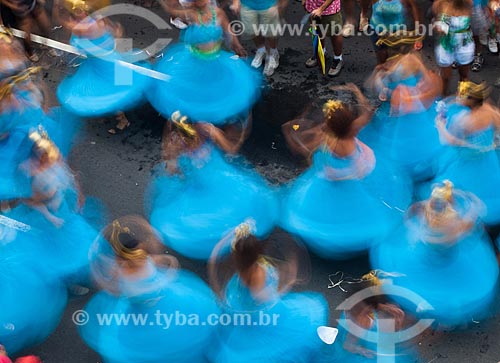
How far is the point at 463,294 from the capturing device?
16.9 feet

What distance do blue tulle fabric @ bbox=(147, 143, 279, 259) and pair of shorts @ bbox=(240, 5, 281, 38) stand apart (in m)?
2.31

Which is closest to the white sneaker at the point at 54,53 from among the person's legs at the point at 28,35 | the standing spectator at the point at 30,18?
the standing spectator at the point at 30,18

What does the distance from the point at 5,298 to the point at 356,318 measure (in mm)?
2531

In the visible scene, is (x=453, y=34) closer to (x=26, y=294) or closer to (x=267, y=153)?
(x=267, y=153)

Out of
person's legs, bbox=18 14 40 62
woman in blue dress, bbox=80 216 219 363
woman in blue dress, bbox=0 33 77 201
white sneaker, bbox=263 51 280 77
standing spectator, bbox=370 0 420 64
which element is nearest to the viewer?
woman in blue dress, bbox=80 216 219 363

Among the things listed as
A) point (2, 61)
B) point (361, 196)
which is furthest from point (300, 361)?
point (2, 61)

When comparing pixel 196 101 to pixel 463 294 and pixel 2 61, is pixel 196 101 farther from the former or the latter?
pixel 463 294

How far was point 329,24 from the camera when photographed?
758cm

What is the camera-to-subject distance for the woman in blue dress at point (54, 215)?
552 cm

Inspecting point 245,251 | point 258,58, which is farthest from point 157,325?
point 258,58

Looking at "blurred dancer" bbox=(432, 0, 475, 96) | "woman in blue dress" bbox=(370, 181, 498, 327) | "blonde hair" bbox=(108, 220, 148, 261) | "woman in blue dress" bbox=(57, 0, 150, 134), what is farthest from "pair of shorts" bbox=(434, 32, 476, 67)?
"blonde hair" bbox=(108, 220, 148, 261)

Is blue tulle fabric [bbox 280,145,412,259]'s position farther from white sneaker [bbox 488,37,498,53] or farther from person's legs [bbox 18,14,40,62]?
person's legs [bbox 18,14,40,62]

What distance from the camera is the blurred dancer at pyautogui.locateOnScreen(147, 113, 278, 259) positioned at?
5.59 meters

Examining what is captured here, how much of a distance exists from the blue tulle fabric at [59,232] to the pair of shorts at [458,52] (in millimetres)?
3625
